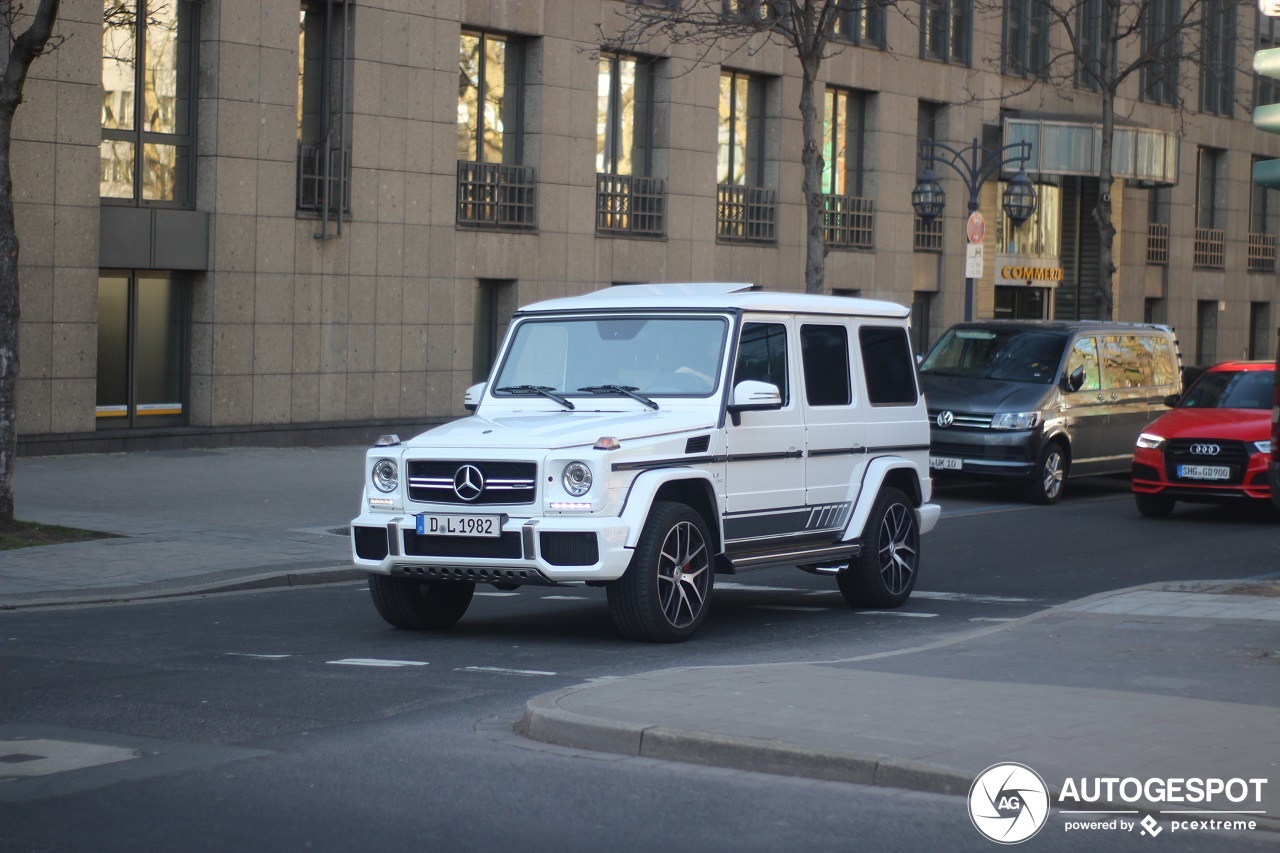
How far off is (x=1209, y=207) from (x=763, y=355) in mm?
42101

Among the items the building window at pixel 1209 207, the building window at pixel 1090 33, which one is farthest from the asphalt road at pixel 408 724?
the building window at pixel 1209 207

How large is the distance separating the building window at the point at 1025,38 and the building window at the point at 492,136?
50.7ft

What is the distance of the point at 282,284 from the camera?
25.3 metres

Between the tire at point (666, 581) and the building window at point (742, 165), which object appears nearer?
the tire at point (666, 581)

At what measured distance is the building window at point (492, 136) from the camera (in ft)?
93.1

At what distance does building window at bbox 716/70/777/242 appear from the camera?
33.5 m

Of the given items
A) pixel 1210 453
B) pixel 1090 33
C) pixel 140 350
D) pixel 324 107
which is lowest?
pixel 1210 453

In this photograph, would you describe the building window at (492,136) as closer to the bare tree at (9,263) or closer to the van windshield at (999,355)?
the van windshield at (999,355)

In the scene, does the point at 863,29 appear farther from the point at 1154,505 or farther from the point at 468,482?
the point at 468,482

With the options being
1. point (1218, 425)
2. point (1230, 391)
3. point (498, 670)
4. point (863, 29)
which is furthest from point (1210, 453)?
point (863, 29)

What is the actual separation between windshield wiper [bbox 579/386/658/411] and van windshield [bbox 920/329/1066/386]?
37.5 ft

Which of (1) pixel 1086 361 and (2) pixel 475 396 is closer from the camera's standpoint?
(2) pixel 475 396

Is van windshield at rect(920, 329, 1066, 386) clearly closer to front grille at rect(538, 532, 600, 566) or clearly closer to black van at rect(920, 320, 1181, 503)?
black van at rect(920, 320, 1181, 503)

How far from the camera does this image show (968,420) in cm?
2095
